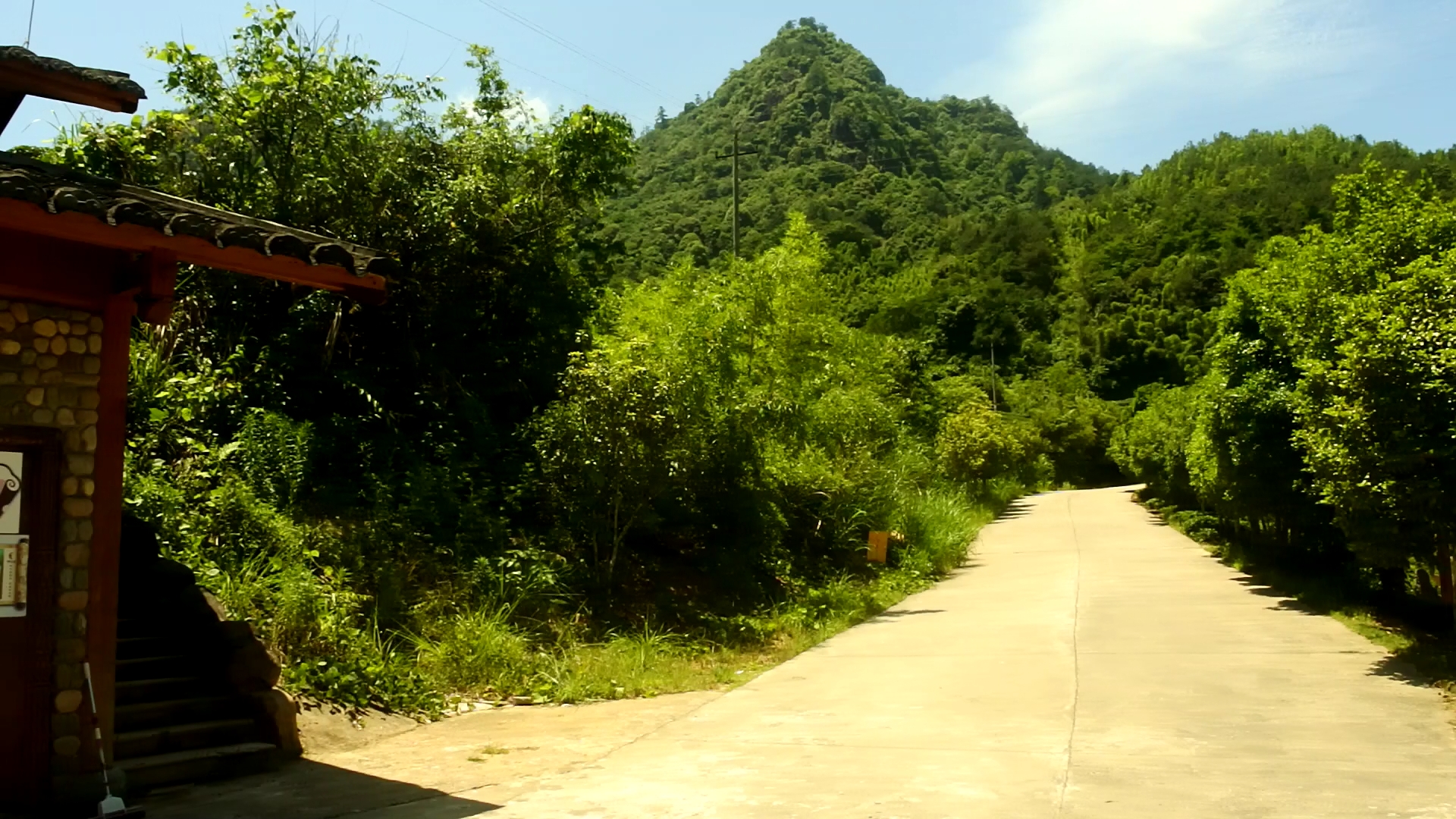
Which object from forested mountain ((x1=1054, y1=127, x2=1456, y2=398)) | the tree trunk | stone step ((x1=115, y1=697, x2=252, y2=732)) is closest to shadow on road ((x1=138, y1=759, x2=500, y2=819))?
Result: stone step ((x1=115, y1=697, x2=252, y2=732))

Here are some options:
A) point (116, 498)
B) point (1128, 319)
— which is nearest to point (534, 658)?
point (116, 498)

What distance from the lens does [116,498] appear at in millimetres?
6633

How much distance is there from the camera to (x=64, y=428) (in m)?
6.45

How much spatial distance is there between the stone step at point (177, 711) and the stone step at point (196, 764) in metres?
0.28

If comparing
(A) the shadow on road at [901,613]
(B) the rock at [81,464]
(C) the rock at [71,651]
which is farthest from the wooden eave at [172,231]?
(A) the shadow on road at [901,613]

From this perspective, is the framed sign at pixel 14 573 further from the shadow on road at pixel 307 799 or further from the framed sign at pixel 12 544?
the shadow on road at pixel 307 799

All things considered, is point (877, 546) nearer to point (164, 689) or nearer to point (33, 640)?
point (164, 689)

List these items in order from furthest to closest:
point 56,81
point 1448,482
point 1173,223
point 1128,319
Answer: point 1173,223 < point 1128,319 < point 1448,482 < point 56,81

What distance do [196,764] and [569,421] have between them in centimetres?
667

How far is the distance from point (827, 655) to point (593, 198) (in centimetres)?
825

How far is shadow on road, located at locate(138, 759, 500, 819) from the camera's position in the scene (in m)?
6.53

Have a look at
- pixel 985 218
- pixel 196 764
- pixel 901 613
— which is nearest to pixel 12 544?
pixel 196 764

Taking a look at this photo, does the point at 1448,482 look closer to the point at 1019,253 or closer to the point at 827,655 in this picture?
the point at 827,655

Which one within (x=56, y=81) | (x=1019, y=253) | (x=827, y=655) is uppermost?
(x=1019, y=253)
